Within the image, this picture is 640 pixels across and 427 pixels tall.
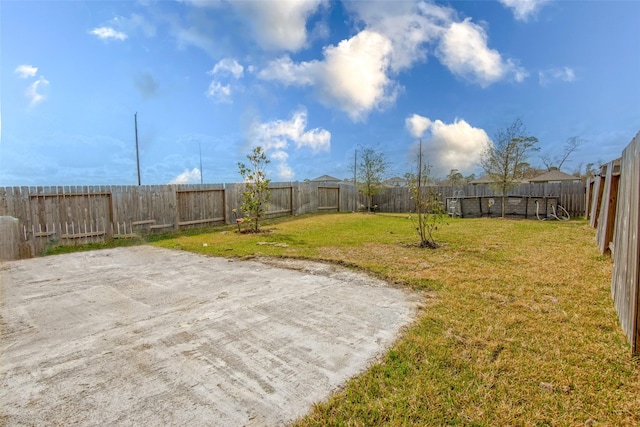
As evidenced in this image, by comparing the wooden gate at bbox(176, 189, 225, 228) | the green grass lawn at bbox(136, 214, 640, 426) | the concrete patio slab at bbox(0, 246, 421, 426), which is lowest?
the concrete patio slab at bbox(0, 246, 421, 426)

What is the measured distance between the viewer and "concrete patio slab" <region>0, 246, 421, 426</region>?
1869 millimetres

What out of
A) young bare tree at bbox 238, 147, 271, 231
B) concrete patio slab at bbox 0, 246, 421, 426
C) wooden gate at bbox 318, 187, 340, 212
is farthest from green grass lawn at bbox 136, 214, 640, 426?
wooden gate at bbox 318, 187, 340, 212

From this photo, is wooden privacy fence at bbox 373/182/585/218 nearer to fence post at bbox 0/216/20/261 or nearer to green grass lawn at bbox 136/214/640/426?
green grass lawn at bbox 136/214/640/426

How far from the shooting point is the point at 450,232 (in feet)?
29.5

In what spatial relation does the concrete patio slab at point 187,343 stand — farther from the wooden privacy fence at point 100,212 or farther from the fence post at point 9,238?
the wooden privacy fence at point 100,212

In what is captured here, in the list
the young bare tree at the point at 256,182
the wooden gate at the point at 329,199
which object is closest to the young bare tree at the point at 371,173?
the wooden gate at the point at 329,199

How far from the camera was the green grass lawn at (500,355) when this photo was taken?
1802mm

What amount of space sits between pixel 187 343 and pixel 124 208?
25.0 feet

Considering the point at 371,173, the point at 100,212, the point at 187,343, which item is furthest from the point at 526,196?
the point at 100,212

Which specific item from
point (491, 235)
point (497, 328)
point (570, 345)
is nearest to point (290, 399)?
point (497, 328)

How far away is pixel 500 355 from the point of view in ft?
7.78

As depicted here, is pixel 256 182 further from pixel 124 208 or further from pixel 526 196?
pixel 526 196

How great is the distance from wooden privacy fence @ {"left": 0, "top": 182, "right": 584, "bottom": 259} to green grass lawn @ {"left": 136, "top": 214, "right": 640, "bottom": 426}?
→ 18.3 feet

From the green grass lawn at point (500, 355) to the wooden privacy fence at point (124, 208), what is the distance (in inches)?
220
